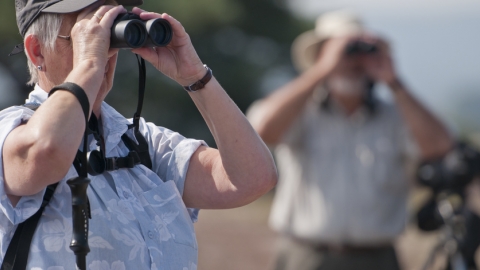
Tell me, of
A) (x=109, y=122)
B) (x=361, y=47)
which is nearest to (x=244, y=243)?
(x=361, y=47)

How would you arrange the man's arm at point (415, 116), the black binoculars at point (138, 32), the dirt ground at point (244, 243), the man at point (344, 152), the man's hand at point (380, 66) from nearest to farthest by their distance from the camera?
1. the black binoculars at point (138, 32)
2. the man at point (344, 152)
3. the man's arm at point (415, 116)
4. the man's hand at point (380, 66)
5. the dirt ground at point (244, 243)

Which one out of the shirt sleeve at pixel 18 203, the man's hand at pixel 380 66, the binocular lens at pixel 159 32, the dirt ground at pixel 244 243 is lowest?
the dirt ground at pixel 244 243

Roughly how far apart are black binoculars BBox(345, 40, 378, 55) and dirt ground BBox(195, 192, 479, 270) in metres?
2.04

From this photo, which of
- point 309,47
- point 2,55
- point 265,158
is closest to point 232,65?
point 2,55

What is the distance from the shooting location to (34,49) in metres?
2.14

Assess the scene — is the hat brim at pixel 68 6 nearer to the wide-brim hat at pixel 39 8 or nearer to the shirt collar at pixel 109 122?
the wide-brim hat at pixel 39 8

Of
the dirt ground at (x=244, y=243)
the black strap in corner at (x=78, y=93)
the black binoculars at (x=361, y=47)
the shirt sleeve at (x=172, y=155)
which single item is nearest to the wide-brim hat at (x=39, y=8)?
the black strap in corner at (x=78, y=93)

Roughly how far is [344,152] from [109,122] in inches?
98.5

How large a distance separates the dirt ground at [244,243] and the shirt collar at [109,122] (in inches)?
166

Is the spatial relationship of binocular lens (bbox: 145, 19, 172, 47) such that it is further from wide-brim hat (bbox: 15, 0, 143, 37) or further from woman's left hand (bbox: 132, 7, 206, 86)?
wide-brim hat (bbox: 15, 0, 143, 37)

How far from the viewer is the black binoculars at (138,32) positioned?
6.40ft

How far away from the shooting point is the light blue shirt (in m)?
1.91

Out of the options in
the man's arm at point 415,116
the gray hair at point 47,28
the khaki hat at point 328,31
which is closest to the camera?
the gray hair at point 47,28

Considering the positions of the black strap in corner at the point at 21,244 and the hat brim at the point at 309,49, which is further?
the hat brim at the point at 309,49
